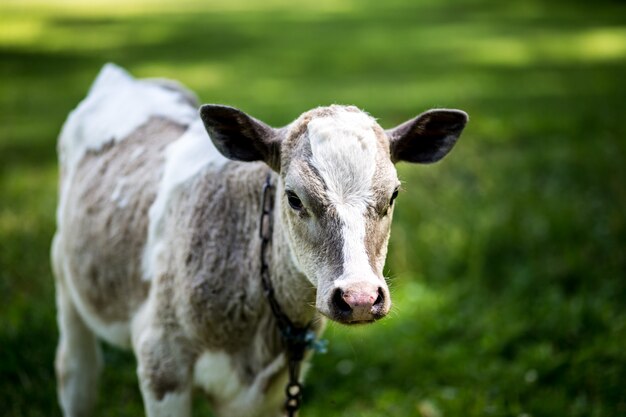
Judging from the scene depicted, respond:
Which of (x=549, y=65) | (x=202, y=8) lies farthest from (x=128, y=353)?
(x=202, y=8)

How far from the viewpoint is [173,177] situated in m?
3.79

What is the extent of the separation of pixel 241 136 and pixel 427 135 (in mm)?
764

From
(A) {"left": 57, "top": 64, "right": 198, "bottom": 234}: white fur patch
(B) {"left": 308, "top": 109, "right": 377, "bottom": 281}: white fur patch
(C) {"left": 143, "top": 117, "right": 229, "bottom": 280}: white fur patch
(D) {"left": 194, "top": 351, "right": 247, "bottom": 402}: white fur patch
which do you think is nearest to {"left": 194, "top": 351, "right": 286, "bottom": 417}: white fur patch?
(D) {"left": 194, "top": 351, "right": 247, "bottom": 402}: white fur patch

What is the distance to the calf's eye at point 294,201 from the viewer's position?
3.05 metres

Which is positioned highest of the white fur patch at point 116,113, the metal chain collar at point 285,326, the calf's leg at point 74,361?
the white fur patch at point 116,113

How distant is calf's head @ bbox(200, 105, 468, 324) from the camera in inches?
109

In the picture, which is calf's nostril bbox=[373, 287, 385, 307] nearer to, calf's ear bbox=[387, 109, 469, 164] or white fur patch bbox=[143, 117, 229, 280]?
calf's ear bbox=[387, 109, 469, 164]

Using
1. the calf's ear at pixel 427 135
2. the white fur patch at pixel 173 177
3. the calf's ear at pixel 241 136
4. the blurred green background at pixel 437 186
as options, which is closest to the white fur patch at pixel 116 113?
the white fur patch at pixel 173 177

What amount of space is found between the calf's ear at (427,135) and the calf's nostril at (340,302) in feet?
2.64

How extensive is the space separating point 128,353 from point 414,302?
1.89m

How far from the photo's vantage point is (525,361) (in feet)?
16.3

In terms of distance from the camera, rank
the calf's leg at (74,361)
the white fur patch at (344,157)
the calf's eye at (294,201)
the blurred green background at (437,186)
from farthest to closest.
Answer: the blurred green background at (437,186) < the calf's leg at (74,361) < the calf's eye at (294,201) < the white fur patch at (344,157)

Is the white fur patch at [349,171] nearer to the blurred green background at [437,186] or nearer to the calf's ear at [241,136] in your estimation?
the calf's ear at [241,136]

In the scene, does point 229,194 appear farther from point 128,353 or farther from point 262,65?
point 262,65
